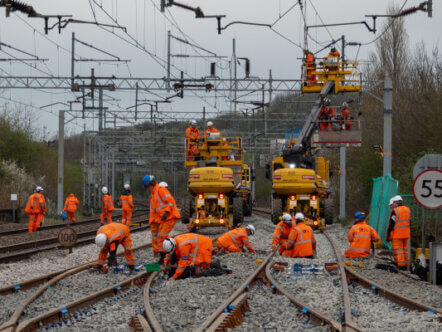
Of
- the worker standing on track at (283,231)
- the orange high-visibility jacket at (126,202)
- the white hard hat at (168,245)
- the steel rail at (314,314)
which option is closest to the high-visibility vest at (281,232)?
the worker standing on track at (283,231)

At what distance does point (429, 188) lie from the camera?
12672mm

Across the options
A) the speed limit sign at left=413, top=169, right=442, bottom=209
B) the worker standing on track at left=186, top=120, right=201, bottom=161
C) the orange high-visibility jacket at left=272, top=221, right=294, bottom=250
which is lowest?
the orange high-visibility jacket at left=272, top=221, right=294, bottom=250

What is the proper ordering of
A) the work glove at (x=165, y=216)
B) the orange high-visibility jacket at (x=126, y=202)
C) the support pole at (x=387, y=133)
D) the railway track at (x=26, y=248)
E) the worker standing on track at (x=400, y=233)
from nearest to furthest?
1. the work glove at (x=165, y=216)
2. the worker standing on track at (x=400, y=233)
3. the railway track at (x=26, y=248)
4. the support pole at (x=387, y=133)
5. the orange high-visibility jacket at (x=126, y=202)

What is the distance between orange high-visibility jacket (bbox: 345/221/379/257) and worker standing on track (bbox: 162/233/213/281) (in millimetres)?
4376

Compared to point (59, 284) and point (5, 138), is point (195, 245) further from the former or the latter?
Answer: point (5, 138)

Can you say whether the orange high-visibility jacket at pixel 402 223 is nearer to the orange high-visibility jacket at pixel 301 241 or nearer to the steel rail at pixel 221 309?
the orange high-visibility jacket at pixel 301 241

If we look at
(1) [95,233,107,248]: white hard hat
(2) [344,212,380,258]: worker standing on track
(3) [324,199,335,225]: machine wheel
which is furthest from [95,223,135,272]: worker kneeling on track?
(3) [324,199,335,225]: machine wheel

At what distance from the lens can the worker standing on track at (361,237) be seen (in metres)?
15.6

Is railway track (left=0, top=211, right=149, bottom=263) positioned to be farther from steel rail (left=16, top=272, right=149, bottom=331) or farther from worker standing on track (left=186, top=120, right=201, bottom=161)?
worker standing on track (left=186, top=120, right=201, bottom=161)

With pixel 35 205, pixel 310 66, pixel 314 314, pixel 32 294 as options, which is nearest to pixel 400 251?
pixel 314 314

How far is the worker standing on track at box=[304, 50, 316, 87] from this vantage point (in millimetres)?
27484

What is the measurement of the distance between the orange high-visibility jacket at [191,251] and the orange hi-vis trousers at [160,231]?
7.36ft

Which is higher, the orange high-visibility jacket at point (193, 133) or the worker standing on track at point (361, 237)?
the orange high-visibility jacket at point (193, 133)

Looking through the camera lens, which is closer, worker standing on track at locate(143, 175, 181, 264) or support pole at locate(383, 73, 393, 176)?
worker standing on track at locate(143, 175, 181, 264)
